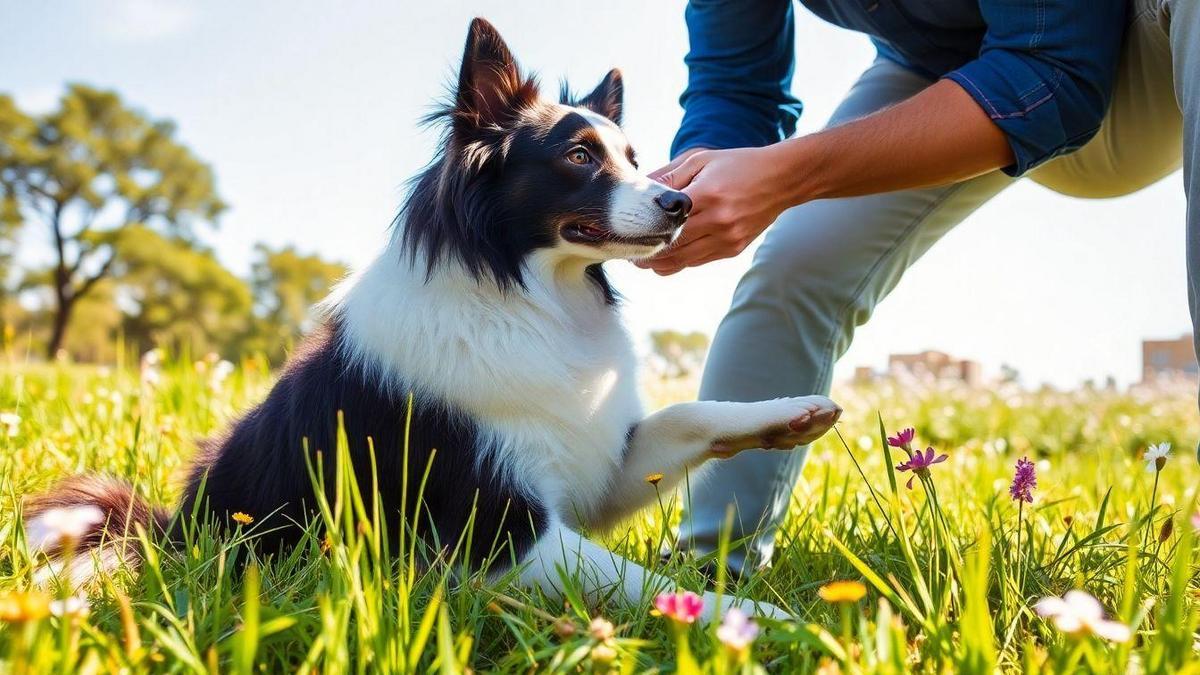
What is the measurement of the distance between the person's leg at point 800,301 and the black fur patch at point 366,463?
855 mm

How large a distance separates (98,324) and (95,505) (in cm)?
3546

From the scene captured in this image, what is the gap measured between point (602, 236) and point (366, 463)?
2.87ft

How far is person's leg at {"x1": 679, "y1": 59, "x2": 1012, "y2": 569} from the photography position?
2.94 meters

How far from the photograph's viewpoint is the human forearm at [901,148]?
226 centimetres

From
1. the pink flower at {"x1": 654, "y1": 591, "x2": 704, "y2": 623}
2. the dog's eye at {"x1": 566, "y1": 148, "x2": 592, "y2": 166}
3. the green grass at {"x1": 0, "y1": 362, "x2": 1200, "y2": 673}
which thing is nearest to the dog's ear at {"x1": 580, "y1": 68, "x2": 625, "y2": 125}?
the dog's eye at {"x1": 566, "y1": 148, "x2": 592, "y2": 166}

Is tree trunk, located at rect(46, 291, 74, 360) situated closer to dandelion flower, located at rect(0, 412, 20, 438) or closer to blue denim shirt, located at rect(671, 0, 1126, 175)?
dandelion flower, located at rect(0, 412, 20, 438)

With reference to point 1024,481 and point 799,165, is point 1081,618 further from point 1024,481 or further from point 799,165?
point 799,165

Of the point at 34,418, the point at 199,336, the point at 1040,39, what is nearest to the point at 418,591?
the point at 1040,39

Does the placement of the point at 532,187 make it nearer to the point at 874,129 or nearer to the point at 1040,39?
the point at 874,129

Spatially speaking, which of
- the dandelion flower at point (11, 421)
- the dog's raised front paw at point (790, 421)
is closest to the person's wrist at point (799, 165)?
the dog's raised front paw at point (790, 421)

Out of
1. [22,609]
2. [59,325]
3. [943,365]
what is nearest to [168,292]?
[59,325]

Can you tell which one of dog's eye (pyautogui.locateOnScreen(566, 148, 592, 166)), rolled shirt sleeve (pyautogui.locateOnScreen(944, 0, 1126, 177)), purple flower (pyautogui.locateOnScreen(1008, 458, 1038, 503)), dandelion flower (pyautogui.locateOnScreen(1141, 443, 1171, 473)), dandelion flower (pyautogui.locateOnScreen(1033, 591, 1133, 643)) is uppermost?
rolled shirt sleeve (pyautogui.locateOnScreen(944, 0, 1126, 177))

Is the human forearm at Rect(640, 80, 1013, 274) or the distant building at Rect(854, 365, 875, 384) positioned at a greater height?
the human forearm at Rect(640, 80, 1013, 274)

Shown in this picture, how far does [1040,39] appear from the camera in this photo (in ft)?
7.56
